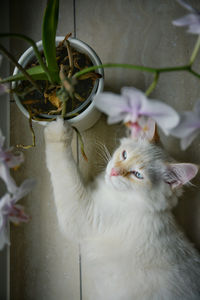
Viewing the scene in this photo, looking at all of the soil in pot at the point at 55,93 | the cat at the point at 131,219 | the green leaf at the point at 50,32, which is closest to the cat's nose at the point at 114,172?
the cat at the point at 131,219

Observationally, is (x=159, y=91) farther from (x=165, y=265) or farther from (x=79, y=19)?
(x=165, y=265)

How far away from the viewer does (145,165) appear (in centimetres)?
108

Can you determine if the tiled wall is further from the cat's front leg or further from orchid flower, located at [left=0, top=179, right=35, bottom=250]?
orchid flower, located at [left=0, top=179, right=35, bottom=250]

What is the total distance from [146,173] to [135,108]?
0.45m

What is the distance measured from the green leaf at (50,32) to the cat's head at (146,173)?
1.32 ft

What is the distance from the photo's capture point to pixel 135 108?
664 millimetres

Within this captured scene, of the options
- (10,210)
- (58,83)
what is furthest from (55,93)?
(10,210)

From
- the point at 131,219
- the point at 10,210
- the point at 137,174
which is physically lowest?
the point at 131,219

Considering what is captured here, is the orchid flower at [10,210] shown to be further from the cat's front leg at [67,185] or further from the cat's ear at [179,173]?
the cat's ear at [179,173]

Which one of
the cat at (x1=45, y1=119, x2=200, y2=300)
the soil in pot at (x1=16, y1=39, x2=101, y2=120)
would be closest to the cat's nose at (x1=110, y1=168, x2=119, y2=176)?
the cat at (x1=45, y1=119, x2=200, y2=300)

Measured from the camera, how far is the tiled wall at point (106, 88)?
1448 mm

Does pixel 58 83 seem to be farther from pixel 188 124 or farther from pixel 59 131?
pixel 188 124

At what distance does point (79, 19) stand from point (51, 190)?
0.88m

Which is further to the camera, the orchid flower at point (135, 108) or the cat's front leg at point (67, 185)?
the cat's front leg at point (67, 185)
